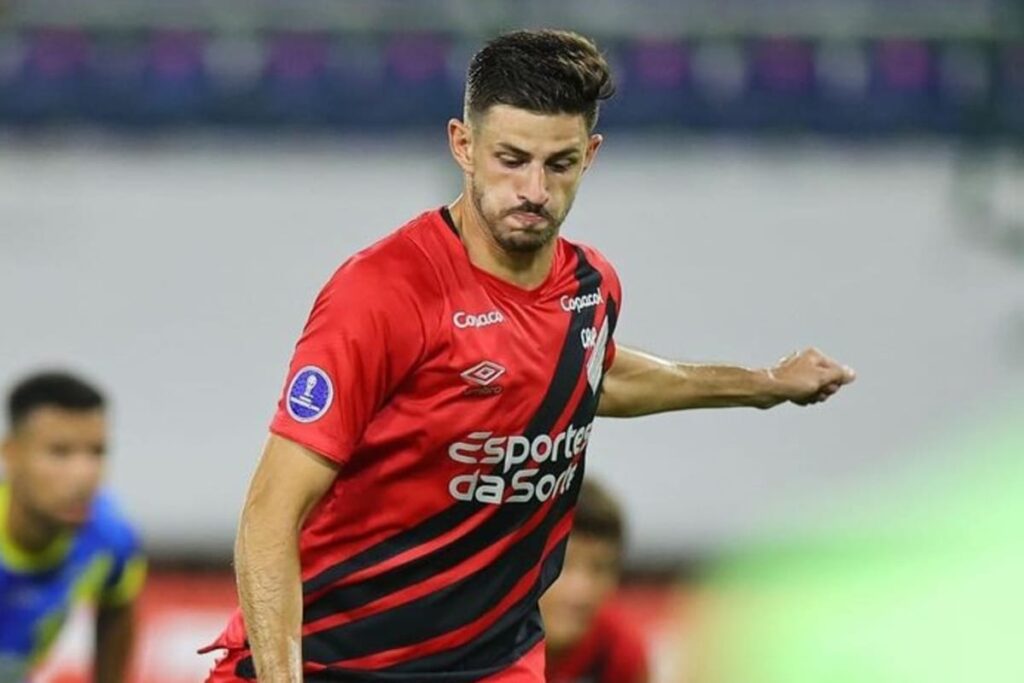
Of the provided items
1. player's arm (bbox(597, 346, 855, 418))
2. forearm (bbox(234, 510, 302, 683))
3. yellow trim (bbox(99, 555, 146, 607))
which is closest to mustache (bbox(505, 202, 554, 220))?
forearm (bbox(234, 510, 302, 683))

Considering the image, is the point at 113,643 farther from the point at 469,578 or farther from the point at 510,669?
the point at 469,578

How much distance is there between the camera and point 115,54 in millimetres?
10633

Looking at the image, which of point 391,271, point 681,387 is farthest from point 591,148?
point 681,387

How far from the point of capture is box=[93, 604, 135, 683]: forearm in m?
6.86

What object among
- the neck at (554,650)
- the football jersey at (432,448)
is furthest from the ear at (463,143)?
the neck at (554,650)

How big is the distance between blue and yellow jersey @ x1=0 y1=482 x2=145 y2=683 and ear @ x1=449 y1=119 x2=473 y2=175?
3.17m

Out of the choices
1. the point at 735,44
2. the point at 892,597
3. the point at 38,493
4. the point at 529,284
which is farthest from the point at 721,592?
the point at 529,284

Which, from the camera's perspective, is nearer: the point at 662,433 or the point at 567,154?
the point at 567,154

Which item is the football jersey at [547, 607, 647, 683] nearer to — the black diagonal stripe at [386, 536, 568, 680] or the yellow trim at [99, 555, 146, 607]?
the yellow trim at [99, 555, 146, 607]

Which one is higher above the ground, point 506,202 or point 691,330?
point 691,330

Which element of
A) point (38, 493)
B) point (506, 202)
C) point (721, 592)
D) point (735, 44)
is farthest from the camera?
point (735, 44)

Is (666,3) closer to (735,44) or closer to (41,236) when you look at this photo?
(735,44)

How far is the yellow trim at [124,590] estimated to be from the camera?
7.07 metres

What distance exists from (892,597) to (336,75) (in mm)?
3463
